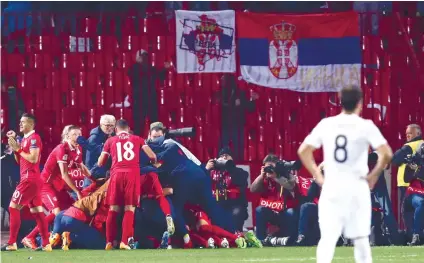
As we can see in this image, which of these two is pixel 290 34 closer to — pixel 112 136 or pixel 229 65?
pixel 229 65

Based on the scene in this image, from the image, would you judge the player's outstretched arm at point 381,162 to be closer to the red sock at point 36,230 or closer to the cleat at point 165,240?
the cleat at point 165,240

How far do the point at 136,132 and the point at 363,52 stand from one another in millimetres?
3935

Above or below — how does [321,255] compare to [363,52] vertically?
below

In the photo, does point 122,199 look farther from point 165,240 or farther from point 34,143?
point 34,143

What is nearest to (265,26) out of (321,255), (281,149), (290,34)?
(290,34)

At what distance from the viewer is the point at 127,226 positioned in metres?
17.0

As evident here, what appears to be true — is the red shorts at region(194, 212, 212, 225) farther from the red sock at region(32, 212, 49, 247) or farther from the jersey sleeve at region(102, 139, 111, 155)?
the red sock at region(32, 212, 49, 247)

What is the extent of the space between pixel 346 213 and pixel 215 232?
7.56 meters

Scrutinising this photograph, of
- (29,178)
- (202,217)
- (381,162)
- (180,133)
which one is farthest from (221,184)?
(381,162)

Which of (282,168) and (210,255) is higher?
(282,168)

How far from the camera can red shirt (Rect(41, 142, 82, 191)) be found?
1786 cm

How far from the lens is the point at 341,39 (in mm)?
20578

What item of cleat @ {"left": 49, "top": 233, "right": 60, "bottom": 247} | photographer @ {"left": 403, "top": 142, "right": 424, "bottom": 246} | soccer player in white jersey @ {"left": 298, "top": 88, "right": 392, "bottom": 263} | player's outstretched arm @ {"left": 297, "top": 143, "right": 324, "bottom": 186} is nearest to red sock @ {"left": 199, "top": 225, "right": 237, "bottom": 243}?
cleat @ {"left": 49, "top": 233, "right": 60, "bottom": 247}

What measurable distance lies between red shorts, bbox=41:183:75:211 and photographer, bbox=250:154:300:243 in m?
2.71
